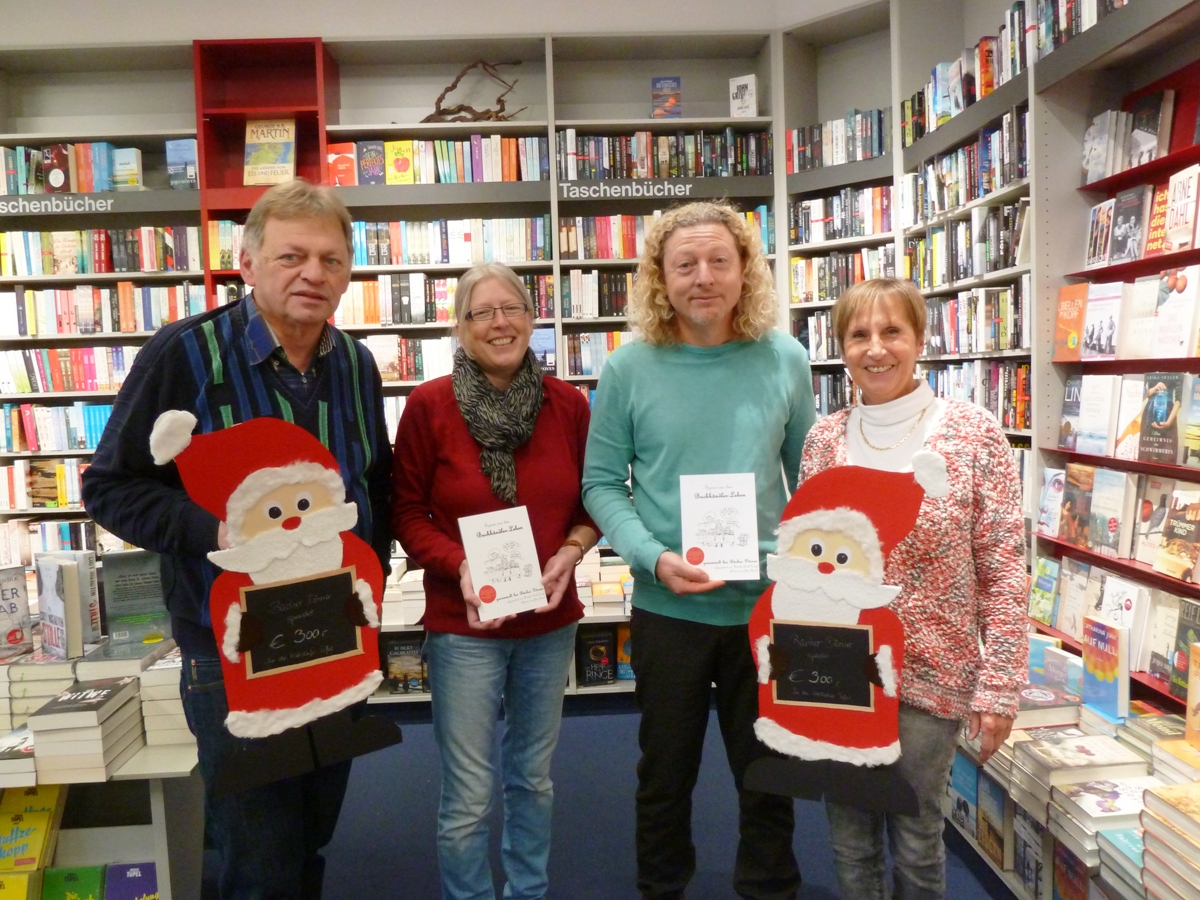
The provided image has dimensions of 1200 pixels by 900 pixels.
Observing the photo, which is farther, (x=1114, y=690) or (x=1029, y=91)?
(x=1029, y=91)

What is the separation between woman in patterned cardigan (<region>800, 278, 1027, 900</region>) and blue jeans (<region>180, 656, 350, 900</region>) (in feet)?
3.40

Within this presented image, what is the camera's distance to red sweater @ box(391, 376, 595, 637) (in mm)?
1609

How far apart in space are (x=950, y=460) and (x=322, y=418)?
1.11 meters

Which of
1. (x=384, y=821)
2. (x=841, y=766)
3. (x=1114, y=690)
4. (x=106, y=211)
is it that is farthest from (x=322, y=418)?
(x=106, y=211)

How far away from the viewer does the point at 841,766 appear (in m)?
1.29

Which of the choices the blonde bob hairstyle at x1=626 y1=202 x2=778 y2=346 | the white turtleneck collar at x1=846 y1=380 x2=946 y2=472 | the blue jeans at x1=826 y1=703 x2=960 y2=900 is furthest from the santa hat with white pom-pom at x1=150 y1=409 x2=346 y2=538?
the blue jeans at x1=826 y1=703 x2=960 y2=900

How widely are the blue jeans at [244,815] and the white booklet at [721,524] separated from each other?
2.89 ft

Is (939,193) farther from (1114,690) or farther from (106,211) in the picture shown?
(106,211)

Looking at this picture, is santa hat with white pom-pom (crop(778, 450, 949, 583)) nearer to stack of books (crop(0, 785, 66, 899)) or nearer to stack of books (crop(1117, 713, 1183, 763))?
stack of books (crop(1117, 713, 1183, 763))

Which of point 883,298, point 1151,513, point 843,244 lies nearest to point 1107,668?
point 1151,513

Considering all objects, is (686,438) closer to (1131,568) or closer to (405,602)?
(1131,568)

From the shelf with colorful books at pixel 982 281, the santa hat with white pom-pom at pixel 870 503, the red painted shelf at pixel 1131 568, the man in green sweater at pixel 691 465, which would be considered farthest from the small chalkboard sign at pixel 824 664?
the shelf with colorful books at pixel 982 281

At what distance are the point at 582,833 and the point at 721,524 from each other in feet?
5.23

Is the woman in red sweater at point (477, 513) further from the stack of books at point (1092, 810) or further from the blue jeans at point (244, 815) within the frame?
the stack of books at point (1092, 810)
